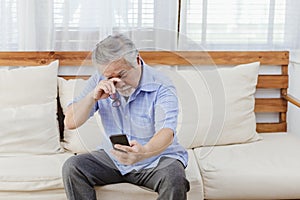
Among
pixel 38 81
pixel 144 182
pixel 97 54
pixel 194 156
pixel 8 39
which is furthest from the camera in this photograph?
pixel 8 39

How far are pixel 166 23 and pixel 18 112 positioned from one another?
100 cm

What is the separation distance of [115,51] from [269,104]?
145cm

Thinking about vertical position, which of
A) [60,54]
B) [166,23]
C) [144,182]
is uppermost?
[166,23]

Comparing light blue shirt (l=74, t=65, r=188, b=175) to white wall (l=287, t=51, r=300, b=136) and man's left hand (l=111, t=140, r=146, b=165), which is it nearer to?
man's left hand (l=111, t=140, r=146, b=165)

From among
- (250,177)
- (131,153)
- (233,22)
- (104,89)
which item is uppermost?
(233,22)

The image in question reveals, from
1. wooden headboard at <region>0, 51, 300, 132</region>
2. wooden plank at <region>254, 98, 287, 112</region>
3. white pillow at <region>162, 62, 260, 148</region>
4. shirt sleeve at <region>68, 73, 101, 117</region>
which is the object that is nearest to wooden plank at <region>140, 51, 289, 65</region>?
wooden headboard at <region>0, 51, 300, 132</region>

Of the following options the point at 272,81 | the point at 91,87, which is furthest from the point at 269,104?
the point at 91,87

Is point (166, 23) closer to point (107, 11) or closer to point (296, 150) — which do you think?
point (107, 11)

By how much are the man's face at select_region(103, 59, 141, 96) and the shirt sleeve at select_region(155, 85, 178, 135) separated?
0.38 feet

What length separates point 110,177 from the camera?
7.31ft

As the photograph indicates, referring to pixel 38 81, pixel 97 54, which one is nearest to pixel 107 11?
pixel 38 81

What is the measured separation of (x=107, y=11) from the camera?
9.65ft

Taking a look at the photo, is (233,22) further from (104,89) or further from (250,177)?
(104,89)

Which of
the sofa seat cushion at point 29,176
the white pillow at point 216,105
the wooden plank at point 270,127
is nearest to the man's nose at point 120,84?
the white pillow at point 216,105
